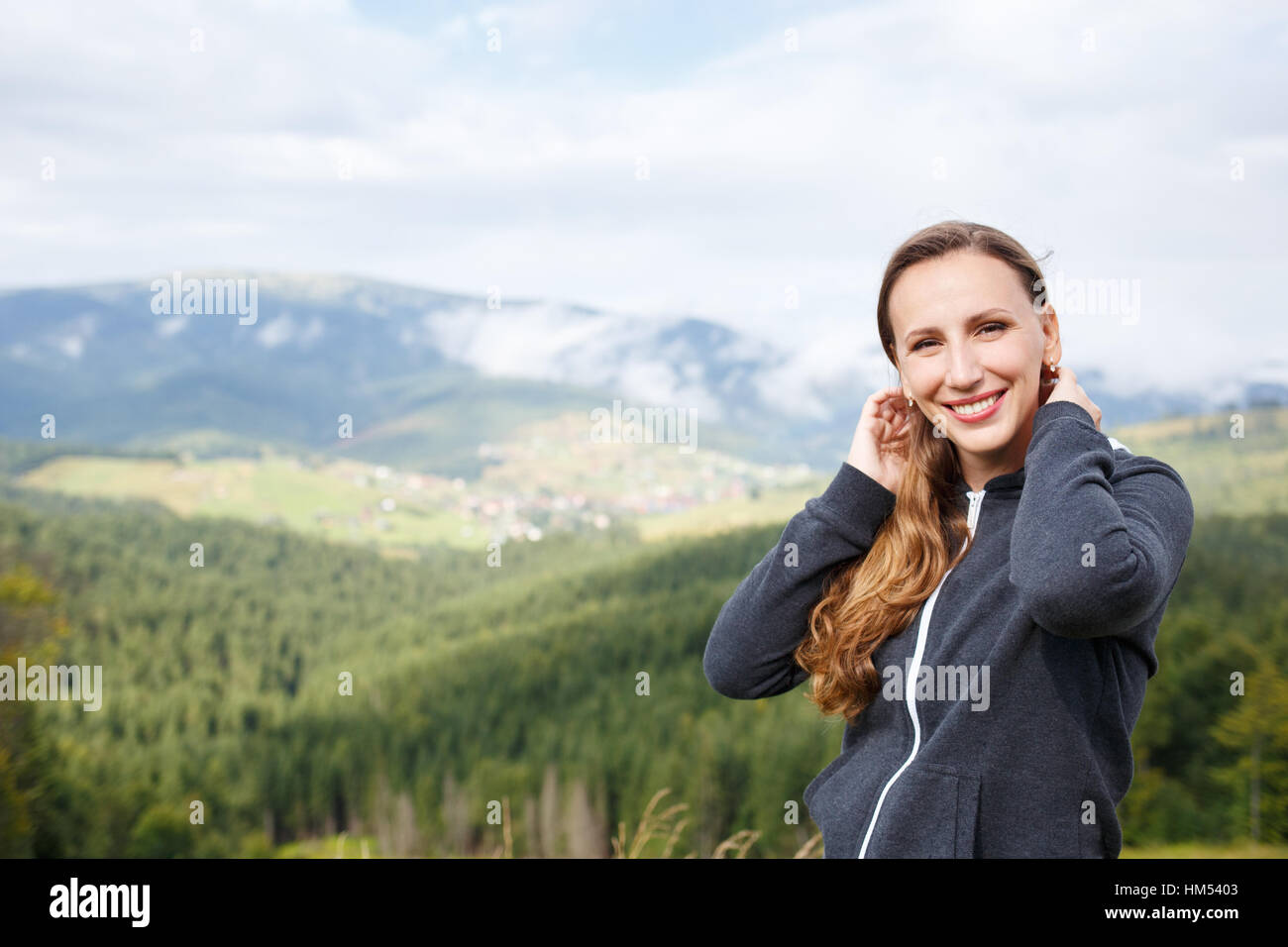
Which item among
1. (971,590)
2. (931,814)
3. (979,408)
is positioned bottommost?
(931,814)

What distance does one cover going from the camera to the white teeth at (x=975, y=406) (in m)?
1.64

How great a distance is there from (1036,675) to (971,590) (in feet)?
0.64

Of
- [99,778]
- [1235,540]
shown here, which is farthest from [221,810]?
[1235,540]

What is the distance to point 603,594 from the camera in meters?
57.3

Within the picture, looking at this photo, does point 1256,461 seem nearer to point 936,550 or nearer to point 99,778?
point 936,550

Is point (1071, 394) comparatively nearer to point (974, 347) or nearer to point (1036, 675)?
point (974, 347)

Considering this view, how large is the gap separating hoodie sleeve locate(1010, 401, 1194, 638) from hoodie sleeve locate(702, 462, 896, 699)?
0.35 meters

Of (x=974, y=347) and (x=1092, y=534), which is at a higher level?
(x=974, y=347)

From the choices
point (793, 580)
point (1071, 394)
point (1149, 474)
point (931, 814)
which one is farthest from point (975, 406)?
point (931, 814)

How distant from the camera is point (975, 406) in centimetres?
165

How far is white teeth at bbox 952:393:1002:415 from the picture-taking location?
64.5 inches

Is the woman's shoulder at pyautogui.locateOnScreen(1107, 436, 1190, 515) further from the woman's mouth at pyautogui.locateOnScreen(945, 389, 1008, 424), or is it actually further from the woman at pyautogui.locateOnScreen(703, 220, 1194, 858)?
the woman's mouth at pyautogui.locateOnScreen(945, 389, 1008, 424)

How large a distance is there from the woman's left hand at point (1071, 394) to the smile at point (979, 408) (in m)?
0.09

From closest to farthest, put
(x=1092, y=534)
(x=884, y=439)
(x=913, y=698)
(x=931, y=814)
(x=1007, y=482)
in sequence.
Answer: (x=1092, y=534), (x=931, y=814), (x=913, y=698), (x=1007, y=482), (x=884, y=439)
